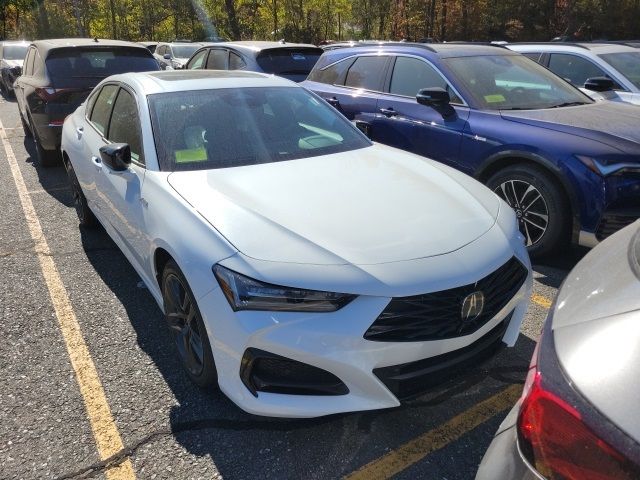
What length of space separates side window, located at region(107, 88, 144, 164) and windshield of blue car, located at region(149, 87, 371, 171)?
0.53 feet

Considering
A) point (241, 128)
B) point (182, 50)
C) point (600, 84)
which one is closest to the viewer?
point (241, 128)

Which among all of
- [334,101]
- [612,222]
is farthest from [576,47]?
[612,222]

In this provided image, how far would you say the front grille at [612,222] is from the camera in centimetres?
369

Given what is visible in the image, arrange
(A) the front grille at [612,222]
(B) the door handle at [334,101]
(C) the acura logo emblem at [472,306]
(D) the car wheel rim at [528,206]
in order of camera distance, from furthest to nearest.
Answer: (B) the door handle at [334,101]
(D) the car wheel rim at [528,206]
(A) the front grille at [612,222]
(C) the acura logo emblem at [472,306]

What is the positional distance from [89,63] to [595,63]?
664cm

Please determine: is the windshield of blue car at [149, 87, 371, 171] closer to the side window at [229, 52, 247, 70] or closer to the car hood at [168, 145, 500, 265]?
the car hood at [168, 145, 500, 265]

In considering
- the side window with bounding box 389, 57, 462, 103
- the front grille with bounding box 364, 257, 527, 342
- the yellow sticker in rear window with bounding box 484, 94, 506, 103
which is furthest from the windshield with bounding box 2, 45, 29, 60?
the front grille with bounding box 364, 257, 527, 342

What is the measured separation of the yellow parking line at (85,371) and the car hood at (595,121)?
11.9 feet

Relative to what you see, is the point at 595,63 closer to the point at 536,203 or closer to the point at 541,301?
the point at 536,203

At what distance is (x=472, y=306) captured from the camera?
223 centimetres

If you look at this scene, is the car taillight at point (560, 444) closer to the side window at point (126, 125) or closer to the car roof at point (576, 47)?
the side window at point (126, 125)

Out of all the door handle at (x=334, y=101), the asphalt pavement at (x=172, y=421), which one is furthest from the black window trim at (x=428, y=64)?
the asphalt pavement at (x=172, y=421)

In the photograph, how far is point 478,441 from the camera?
237cm

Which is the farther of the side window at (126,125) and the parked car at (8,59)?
the parked car at (8,59)
